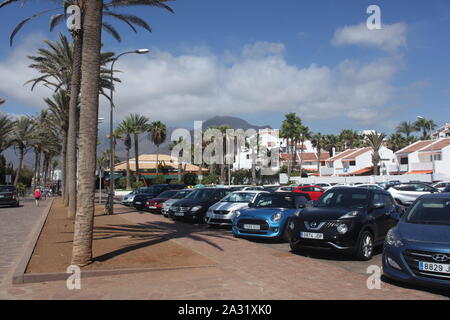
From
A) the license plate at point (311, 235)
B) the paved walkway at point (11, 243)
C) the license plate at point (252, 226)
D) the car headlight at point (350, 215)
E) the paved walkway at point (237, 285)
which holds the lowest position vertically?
the paved walkway at point (237, 285)

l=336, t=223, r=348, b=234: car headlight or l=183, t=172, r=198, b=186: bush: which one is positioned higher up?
l=183, t=172, r=198, b=186: bush

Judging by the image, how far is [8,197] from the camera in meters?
29.2

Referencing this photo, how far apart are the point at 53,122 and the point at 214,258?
36288mm

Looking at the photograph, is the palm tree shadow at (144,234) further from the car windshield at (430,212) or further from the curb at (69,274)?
the car windshield at (430,212)

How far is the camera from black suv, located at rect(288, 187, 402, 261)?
906cm

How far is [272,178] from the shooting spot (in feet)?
262

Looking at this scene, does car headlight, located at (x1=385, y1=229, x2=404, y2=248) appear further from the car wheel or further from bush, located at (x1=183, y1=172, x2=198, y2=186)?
bush, located at (x1=183, y1=172, x2=198, y2=186)

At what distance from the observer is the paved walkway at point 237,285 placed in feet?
21.0

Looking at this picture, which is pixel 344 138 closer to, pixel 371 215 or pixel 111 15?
pixel 111 15

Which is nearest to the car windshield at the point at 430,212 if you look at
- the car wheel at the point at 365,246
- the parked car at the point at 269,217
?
the car wheel at the point at 365,246

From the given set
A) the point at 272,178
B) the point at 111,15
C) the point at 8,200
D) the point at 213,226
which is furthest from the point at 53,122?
the point at 272,178

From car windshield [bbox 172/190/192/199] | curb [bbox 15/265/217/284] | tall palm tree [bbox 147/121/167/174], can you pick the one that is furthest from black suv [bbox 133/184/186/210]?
tall palm tree [bbox 147/121/167/174]

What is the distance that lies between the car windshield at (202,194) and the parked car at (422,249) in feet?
38.3

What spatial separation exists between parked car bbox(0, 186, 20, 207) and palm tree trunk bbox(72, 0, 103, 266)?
23.8 meters
